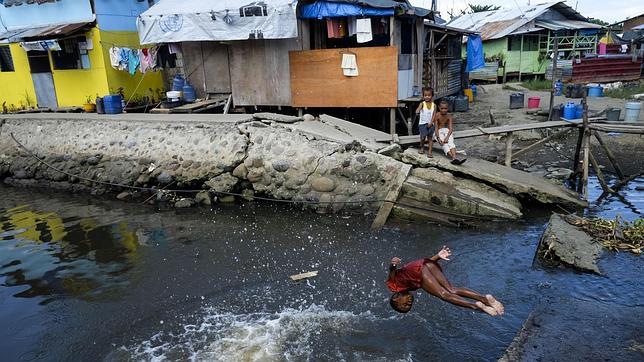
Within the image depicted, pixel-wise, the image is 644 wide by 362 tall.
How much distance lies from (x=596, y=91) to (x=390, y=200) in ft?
58.7

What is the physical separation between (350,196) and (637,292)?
18.6 ft

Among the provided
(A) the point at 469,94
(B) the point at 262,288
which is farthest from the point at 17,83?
(A) the point at 469,94

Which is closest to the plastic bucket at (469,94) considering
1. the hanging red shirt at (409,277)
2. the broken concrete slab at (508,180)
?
the broken concrete slab at (508,180)

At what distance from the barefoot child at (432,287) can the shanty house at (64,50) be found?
1573 centimetres

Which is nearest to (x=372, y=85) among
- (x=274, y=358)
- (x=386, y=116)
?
(x=386, y=116)

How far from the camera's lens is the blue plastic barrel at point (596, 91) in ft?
71.7

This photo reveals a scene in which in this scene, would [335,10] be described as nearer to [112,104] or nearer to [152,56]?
[152,56]

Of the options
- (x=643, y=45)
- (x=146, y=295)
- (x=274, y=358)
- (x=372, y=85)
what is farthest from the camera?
(x=643, y=45)

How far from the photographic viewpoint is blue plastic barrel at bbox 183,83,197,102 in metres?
15.4

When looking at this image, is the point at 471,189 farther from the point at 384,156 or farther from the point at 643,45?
the point at 643,45

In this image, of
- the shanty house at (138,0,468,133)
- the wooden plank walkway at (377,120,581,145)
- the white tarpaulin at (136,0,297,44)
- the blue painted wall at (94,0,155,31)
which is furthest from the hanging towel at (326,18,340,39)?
the blue painted wall at (94,0,155,31)

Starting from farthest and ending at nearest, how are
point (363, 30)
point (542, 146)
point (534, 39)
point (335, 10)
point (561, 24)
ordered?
point (534, 39)
point (561, 24)
point (542, 146)
point (363, 30)
point (335, 10)

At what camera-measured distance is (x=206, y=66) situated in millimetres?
15211

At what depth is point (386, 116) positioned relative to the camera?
Result: 15.1 metres
